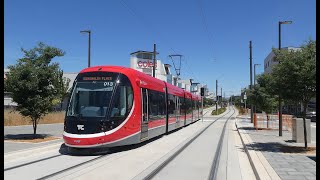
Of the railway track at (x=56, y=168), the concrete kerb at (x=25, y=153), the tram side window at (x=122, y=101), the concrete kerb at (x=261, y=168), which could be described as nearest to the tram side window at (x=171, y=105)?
the tram side window at (x=122, y=101)

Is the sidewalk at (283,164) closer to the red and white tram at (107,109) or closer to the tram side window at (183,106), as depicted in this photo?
the red and white tram at (107,109)

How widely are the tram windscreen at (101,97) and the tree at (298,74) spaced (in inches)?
211

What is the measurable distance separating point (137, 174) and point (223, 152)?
6156mm

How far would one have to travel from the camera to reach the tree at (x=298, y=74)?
46.3 ft

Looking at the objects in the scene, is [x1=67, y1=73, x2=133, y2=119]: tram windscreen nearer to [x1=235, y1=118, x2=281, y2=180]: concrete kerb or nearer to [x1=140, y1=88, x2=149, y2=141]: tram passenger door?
[x1=140, y1=88, x2=149, y2=141]: tram passenger door

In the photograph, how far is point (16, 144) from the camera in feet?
57.5

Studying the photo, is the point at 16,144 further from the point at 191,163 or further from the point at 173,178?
the point at 173,178

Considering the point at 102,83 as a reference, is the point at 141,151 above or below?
below

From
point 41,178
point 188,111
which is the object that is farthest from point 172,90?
point 41,178

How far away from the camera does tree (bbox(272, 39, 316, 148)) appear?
1411cm

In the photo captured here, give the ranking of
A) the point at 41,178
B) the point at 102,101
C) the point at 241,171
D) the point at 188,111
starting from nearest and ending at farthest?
1. the point at 41,178
2. the point at 241,171
3. the point at 102,101
4. the point at 188,111

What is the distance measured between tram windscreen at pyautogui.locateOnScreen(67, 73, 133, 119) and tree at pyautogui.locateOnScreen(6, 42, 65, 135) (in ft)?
13.9

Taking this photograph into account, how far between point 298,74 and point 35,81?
10.9m

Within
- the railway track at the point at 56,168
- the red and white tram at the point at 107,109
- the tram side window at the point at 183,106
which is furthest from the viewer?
the tram side window at the point at 183,106
